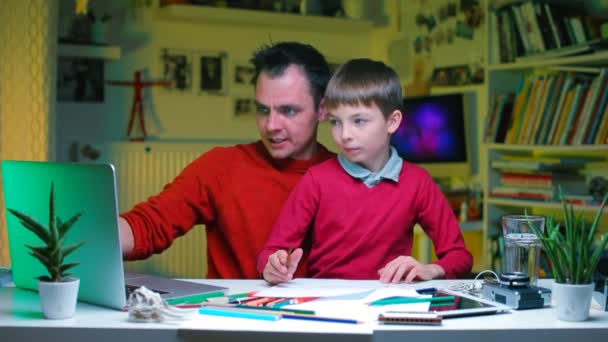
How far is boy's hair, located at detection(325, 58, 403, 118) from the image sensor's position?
6.12 feet

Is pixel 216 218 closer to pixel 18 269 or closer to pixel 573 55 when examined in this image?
pixel 18 269

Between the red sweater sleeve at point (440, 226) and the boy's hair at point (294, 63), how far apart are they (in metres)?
0.38

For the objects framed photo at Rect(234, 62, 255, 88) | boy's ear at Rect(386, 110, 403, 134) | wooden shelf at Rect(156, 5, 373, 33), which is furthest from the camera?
framed photo at Rect(234, 62, 255, 88)

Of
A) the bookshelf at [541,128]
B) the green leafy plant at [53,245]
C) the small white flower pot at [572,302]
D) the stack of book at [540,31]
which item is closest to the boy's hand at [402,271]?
the small white flower pot at [572,302]

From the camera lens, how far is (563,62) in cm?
345

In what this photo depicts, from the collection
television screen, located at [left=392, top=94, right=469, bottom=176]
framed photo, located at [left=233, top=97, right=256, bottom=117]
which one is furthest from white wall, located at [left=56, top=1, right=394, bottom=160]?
television screen, located at [left=392, top=94, right=469, bottom=176]


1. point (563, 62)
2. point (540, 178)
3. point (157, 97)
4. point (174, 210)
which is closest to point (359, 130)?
point (174, 210)

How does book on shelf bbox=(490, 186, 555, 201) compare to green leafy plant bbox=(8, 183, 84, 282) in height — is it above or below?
below

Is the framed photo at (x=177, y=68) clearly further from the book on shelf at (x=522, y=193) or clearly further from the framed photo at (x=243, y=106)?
the book on shelf at (x=522, y=193)

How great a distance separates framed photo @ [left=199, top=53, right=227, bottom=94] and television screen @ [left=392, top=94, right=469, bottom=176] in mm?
1138

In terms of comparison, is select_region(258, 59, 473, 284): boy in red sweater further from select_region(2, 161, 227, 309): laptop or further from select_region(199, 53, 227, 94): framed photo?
select_region(199, 53, 227, 94): framed photo

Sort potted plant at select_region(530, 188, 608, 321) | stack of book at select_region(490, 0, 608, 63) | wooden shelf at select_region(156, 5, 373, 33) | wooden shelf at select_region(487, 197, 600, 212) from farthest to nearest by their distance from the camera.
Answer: wooden shelf at select_region(156, 5, 373, 33), stack of book at select_region(490, 0, 608, 63), wooden shelf at select_region(487, 197, 600, 212), potted plant at select_region(530, 188, 608, 321)

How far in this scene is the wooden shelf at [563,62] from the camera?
10.7 ft

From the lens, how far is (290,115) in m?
2.02
